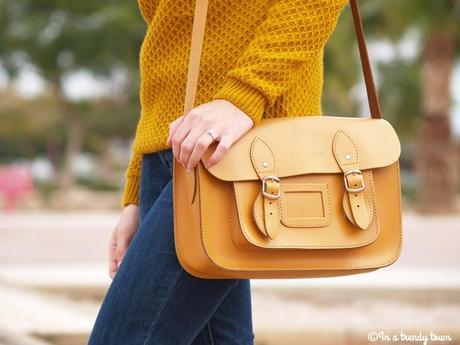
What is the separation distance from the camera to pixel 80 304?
5.95 metres

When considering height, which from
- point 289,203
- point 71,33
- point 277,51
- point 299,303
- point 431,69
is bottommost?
point 289,203

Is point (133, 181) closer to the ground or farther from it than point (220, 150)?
farther from it

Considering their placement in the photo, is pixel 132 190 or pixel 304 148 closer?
pixel 304 148

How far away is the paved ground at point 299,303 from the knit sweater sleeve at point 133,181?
2335 mm

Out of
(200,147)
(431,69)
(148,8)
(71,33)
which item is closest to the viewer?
(200,147)

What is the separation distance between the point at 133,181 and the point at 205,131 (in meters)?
0.49

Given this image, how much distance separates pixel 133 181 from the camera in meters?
1.87

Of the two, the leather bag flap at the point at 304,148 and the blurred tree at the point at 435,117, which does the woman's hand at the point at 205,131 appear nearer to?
the leather bag flap at the point at 304,148

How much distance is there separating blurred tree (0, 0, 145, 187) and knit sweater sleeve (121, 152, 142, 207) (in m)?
20.0

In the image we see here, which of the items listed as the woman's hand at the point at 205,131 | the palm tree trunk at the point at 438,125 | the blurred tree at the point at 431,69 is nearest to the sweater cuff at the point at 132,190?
the woman's hand at the point at 205,131

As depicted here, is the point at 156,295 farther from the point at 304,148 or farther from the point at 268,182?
the point at 304,148

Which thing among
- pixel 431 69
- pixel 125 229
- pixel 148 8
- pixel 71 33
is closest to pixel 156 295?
pixel 125 229

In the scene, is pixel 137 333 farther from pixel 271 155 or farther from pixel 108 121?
pixel 108 121

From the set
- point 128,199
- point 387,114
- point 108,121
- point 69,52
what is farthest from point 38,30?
point 128,199
